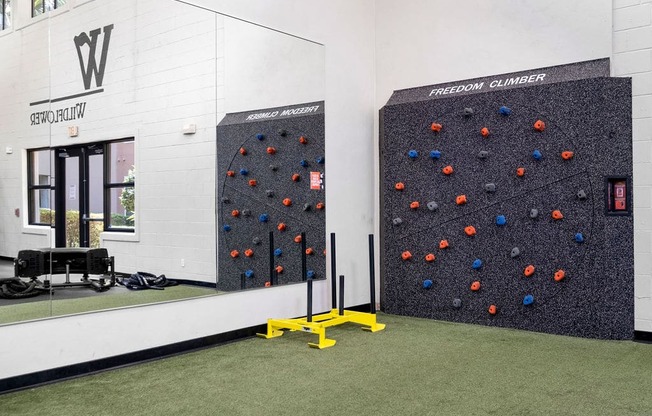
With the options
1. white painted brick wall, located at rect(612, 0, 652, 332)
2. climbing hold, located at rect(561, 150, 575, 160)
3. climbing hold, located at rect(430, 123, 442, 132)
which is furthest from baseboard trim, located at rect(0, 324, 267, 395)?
white painted brick wall, located at rect(612, 0, 652, 332)

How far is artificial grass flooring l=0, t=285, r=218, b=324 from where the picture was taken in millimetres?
2641

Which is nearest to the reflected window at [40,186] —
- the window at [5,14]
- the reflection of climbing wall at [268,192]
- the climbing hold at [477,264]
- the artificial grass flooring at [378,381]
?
the window at [5,14]

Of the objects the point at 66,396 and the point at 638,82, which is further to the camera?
the point at 638,82

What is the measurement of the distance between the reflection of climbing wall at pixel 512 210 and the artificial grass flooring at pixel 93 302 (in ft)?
5.52

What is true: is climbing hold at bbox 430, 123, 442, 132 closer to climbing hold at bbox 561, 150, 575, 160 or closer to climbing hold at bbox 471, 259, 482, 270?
climbing hold at bbox 561, 150, 575, 160

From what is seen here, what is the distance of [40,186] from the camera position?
9.34 ft

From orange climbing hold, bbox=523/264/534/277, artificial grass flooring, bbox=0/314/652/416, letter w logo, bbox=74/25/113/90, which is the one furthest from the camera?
orange climbing hold, bbox=523/264/534/277

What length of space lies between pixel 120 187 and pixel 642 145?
123 inches

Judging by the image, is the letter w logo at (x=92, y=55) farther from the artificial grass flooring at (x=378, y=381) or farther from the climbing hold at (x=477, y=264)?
the climbing hold at (x=477, y=264)

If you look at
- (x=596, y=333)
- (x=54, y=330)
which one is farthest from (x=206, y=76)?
(x=596, y=333)

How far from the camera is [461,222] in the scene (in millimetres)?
4156

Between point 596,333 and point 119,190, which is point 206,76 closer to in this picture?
point 119,190

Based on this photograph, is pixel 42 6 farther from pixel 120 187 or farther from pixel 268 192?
pixel 268 192

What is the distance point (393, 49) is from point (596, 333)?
2.61 metres
